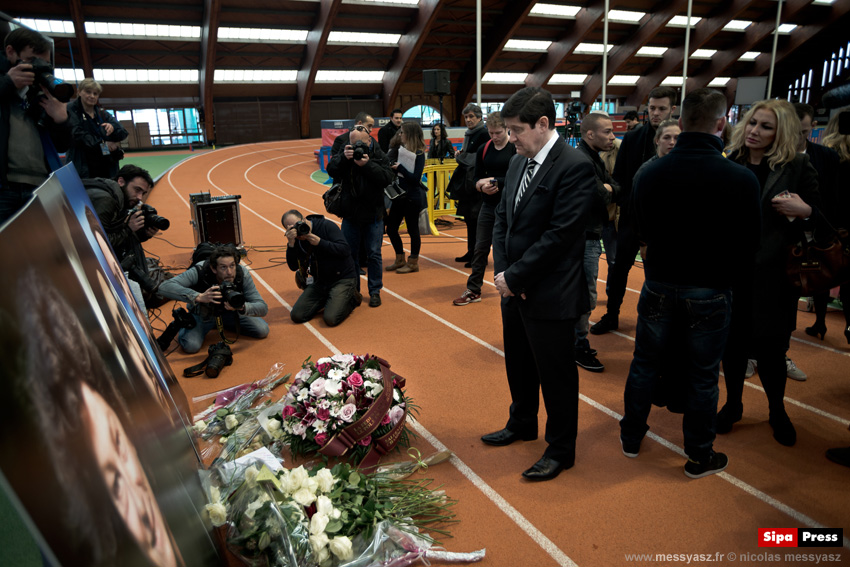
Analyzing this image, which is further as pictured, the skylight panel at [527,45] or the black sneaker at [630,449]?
the skylight panel at [527,45]

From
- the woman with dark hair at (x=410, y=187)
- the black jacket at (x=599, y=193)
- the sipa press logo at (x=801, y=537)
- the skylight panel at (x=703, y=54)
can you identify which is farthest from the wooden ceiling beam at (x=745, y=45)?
the sipa press logo at (x=801, y=537)

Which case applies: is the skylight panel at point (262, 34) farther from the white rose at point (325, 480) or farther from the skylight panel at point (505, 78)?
the white rose at point (325, 480)

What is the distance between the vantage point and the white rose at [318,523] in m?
2.36

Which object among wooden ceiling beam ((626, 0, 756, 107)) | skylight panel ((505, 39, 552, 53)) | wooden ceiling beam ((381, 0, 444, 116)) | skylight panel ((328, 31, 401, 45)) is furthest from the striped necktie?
wooden ceiling beam ((626, 0, 756, 107))

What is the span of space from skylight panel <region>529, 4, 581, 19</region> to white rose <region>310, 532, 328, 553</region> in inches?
1034

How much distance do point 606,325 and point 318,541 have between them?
3.65 metres

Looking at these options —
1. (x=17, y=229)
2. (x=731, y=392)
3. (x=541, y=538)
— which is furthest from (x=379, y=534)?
(x=731, y=392)

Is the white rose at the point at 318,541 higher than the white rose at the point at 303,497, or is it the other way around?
the white rose at the point at 303,497

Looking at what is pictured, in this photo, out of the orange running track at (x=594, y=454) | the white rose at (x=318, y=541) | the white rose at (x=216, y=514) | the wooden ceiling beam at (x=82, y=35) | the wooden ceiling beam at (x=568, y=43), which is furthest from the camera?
the wooden ceiling beam at (x=568, y=43)

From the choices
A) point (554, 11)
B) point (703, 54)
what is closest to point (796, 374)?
point (554, 11)

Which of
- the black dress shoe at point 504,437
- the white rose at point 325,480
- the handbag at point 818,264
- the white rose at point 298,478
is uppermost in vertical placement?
the handbag at point 818,264

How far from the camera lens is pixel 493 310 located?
594 centimetres

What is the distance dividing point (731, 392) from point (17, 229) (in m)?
Result: 3.78

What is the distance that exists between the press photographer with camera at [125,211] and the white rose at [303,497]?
2772mm
